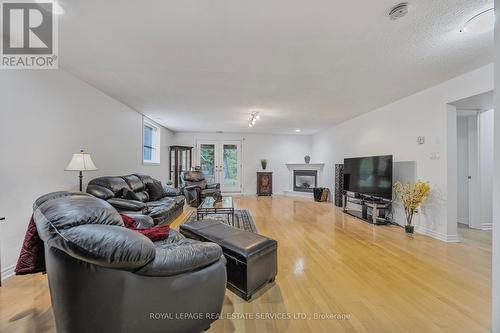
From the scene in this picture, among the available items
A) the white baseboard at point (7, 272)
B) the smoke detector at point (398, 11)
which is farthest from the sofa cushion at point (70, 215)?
the smoke detector at point (398, 11)

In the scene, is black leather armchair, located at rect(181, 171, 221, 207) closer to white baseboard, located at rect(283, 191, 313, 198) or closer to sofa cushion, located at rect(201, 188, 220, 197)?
sofa cushion, located at rect(201, 188, 220, 197)

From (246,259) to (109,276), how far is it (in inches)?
39.5

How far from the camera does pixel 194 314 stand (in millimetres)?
1304

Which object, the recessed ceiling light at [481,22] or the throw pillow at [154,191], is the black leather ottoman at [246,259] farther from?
the recessed ceiling light at [481,22]

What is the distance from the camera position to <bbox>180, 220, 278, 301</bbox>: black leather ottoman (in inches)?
71.2

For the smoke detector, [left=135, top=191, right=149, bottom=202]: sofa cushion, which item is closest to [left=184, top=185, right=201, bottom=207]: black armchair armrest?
[left=135, top=191, right=149, bottom=202]: sofa cushion

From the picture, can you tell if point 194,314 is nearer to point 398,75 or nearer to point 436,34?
point 436,34

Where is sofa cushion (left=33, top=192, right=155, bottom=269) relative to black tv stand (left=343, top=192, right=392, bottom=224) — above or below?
above

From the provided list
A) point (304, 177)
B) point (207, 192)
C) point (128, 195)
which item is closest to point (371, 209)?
point (304, 177)

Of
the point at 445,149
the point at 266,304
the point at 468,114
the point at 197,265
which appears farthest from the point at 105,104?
the point at 468,114

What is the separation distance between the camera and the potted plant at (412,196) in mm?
3465

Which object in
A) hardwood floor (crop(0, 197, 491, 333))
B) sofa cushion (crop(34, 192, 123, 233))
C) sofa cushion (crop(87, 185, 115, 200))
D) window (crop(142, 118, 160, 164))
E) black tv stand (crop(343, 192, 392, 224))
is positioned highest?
window (crop(142, 118, 160, 164))

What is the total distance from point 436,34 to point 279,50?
1.51 m

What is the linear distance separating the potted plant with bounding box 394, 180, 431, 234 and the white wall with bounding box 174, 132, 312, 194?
4717mm
